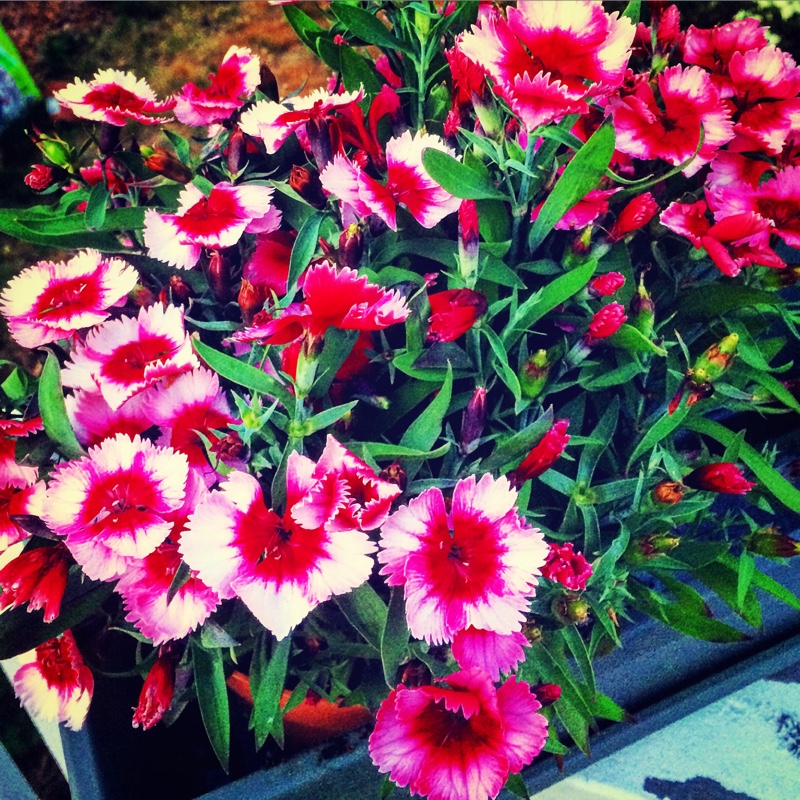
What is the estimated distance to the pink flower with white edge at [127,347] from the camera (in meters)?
0.69

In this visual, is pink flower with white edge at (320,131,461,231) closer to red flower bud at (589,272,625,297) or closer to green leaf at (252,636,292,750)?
red flower bud at (589,272,625,297)

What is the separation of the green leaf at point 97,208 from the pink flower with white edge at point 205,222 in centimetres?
5

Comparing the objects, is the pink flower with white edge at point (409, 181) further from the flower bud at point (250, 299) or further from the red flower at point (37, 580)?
the red flower at point (37, 580)

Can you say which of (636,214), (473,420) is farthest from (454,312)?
(636,214)

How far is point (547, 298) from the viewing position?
0.72 m

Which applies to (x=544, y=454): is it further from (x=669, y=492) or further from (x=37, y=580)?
(x=37, y=580)

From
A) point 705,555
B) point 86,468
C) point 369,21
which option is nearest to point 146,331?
point 86,468

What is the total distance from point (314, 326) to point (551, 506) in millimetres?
380

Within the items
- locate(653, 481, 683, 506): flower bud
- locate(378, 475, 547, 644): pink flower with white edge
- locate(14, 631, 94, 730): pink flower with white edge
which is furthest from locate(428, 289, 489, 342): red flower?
locate(14, 631, 94, 730): pink flower with white edge

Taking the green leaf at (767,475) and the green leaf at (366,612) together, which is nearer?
the green leaf at (366,612)

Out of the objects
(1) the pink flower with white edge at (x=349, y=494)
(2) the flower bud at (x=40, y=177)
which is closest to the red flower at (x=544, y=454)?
(1) the pink flower with white edge at (x=349, y=494)

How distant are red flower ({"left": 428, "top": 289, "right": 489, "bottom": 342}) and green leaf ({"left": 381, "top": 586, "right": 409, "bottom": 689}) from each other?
0.24m

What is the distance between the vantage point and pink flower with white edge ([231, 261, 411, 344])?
0.59m

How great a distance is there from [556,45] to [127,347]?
19.2 inches
